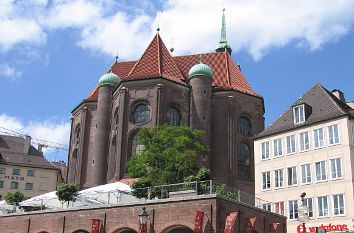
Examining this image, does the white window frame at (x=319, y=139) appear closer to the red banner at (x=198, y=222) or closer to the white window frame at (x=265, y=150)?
the white window frame at (x=265, y=150)

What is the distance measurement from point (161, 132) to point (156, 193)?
47.5 feet

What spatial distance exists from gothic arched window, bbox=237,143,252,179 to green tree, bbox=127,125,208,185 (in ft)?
52.3

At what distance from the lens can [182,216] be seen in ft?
96.8

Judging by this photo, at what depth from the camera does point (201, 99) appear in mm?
60844

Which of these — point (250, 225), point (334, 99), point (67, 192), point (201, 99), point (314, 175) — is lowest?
point (250, 225)

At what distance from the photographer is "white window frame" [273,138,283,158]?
1957 inches

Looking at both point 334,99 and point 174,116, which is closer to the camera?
point 334,99

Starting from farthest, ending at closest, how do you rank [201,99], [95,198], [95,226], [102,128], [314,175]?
[102,128]
[201,99]
[314,175]
[95,198]
[95,226]

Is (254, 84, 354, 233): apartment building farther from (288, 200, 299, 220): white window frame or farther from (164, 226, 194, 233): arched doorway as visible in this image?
(164, 226, 194, 233): arched doorway

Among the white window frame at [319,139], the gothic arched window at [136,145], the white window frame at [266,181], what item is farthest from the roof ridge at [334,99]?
the gothic arched window at [136,145]

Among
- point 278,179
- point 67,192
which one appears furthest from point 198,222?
point 278,179

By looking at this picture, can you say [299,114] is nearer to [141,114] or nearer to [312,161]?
[312,161]

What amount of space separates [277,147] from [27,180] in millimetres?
48049

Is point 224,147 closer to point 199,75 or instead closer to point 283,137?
point 199,75
